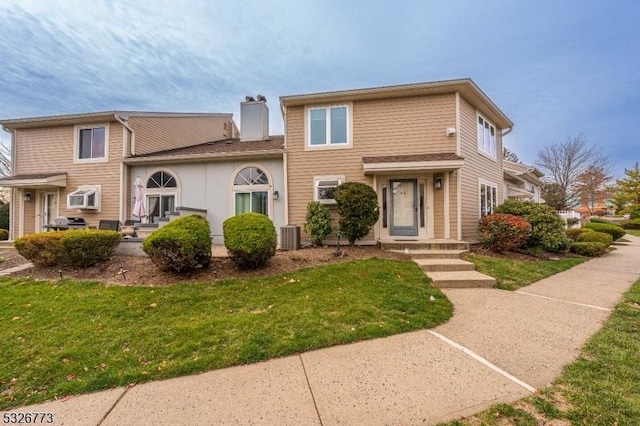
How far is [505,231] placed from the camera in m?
9.01

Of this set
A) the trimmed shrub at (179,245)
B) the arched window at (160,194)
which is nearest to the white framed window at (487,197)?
the trimmed shrub at (179,245)

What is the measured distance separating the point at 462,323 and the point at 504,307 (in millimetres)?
1272

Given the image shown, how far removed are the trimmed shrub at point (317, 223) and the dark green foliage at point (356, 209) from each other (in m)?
0.78

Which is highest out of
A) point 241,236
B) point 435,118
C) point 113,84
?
point 113,84

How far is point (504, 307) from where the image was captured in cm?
488

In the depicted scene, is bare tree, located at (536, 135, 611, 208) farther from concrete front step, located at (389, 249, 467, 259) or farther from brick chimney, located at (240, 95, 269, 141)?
brick chimney, located at (240, 95, 269, 141)

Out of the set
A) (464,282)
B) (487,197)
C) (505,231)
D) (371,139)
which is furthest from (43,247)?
(487,197)

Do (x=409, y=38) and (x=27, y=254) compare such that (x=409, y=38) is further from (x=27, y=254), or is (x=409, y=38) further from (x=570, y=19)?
(x=27, y=254)

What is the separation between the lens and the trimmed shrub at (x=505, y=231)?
8905 millimetres

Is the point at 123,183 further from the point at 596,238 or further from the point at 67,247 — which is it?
the point at 596,238

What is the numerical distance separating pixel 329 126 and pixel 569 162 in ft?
107

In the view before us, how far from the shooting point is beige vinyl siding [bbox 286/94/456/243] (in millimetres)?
9867

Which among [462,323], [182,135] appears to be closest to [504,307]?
[462,323]

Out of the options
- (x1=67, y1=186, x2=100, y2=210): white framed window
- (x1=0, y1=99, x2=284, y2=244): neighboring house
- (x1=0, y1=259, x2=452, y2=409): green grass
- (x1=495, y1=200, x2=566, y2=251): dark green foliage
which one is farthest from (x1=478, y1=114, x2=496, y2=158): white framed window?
(x1=67, y1=186, x2=100, y2=210): white framed window
